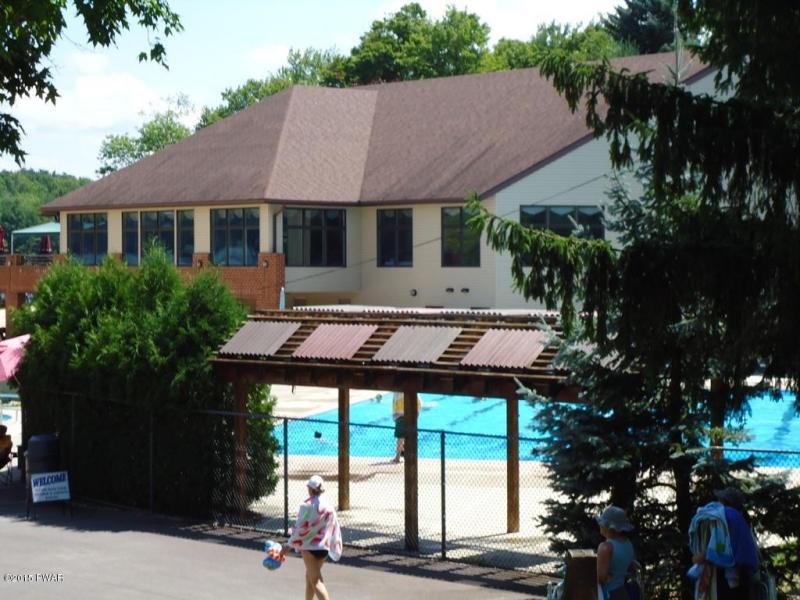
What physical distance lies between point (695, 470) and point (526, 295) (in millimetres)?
3050

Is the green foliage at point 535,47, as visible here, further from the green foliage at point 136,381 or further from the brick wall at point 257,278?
the green foliage at point 136,381

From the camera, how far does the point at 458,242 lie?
135ft

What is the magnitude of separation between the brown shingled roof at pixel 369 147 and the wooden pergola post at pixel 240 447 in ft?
67.0

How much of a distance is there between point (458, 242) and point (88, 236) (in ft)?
47.6

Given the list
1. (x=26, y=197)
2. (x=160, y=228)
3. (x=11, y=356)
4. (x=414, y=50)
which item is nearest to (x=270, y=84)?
(x=414, y=50)

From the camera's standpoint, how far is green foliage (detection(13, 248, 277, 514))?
19859mm

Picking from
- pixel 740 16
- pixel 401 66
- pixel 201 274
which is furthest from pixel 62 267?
pixel 401 66

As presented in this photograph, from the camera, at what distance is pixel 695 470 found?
14.1 metres

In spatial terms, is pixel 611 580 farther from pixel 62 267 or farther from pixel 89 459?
pixel 62 267

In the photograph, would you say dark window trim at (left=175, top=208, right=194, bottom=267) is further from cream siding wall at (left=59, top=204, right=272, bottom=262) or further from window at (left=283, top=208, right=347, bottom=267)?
window at (left=283, top=208, right=347, bottom=267)

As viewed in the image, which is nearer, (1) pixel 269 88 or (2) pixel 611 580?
(2) pixel 611 580

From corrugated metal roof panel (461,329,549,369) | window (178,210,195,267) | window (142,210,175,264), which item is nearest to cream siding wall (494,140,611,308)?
window (178,210,195,267)

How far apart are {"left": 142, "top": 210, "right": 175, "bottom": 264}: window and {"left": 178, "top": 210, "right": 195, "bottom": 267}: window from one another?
27 centimetres

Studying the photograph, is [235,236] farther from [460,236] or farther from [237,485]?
Result: [237,485]
